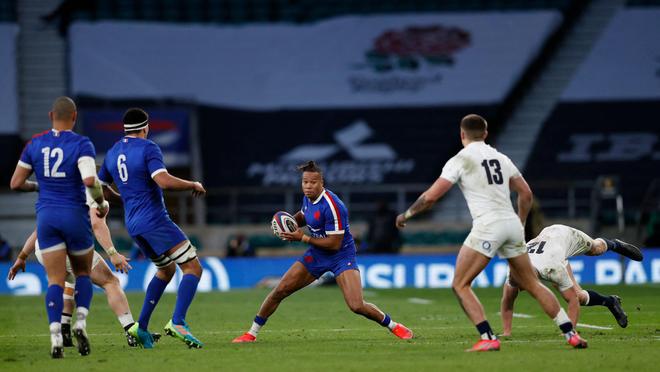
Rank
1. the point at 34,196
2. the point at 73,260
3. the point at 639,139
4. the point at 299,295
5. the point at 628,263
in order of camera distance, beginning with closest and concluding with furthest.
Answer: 1. the point at 73,260
2. the point at 299,295
3. the point at 628,263
4. the point at 34,196
5. the point at 639,139

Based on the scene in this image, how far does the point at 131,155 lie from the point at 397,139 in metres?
21.7

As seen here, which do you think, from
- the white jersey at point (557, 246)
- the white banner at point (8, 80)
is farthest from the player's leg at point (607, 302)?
the white banner at point (8, 80)

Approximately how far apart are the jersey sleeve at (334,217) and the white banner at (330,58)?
66.2ft

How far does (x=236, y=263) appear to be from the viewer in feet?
88.8

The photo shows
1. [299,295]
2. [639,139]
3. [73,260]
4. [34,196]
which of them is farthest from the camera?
[639,139]

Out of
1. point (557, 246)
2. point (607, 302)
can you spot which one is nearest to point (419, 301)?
point (607, 302)

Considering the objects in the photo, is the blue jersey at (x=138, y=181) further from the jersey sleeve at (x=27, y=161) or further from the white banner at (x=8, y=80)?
the white banner at (x=8, y=80)

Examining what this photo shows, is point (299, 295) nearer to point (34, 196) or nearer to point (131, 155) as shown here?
point (34, 196)

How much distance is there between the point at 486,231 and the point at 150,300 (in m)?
3.40

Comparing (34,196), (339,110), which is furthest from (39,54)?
(339,110)

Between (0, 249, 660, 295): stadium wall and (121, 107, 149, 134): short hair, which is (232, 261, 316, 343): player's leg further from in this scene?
(0, 249, 660, 295): stadium wall

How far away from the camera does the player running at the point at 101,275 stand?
12.2m

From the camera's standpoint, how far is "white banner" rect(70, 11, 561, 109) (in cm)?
3328

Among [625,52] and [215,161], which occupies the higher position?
[625,52]
